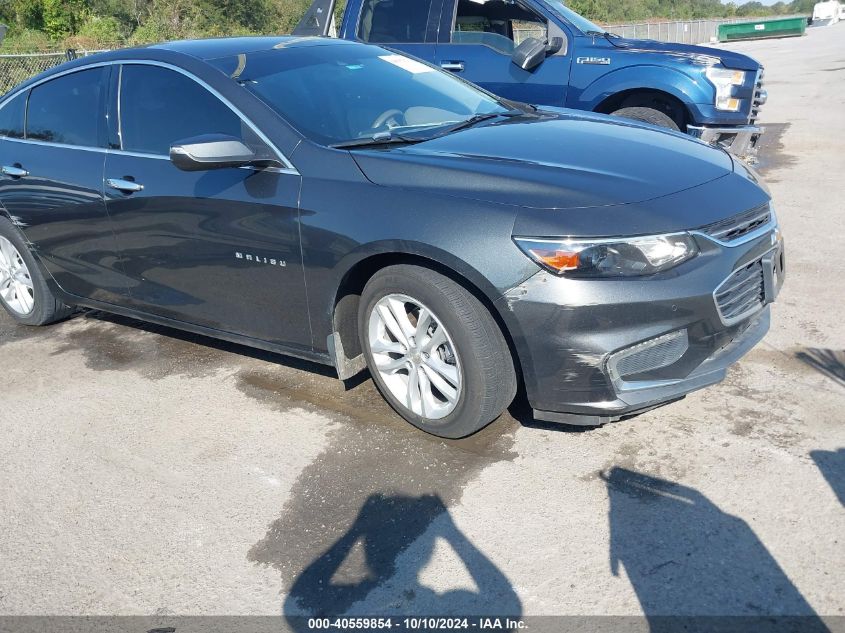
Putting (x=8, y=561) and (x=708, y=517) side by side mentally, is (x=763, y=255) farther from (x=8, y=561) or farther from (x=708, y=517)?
(x=8, y=561)

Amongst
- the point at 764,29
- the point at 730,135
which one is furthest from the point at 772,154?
the point at 764,29

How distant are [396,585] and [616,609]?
70 centimetres

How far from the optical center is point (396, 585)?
270cm

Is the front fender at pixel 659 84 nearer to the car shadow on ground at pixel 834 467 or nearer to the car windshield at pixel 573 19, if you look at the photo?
the car windshield at pixel 573 19

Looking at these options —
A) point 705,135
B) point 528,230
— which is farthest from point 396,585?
point 705,135

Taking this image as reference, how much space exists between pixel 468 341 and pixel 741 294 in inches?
43.8

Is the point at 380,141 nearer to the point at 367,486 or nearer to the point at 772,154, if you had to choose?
the point at 367,486

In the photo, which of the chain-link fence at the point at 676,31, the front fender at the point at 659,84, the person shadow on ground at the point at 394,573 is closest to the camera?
the person shadow on ground at the point at 394,573

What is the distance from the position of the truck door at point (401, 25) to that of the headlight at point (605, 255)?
512 cm

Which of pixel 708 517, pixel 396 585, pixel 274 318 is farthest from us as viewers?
pixel 274 318

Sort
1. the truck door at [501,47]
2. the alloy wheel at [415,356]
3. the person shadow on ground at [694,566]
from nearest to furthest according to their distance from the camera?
the person shadow on ground at [694,566], the alloy wheel at [415,356], the truck door at [501,47]

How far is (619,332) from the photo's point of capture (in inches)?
119

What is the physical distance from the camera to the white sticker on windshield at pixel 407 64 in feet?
15.1

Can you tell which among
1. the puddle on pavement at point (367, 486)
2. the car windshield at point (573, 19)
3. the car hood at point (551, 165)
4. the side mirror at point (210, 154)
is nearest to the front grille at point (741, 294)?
the car hood at point (551, 165)
